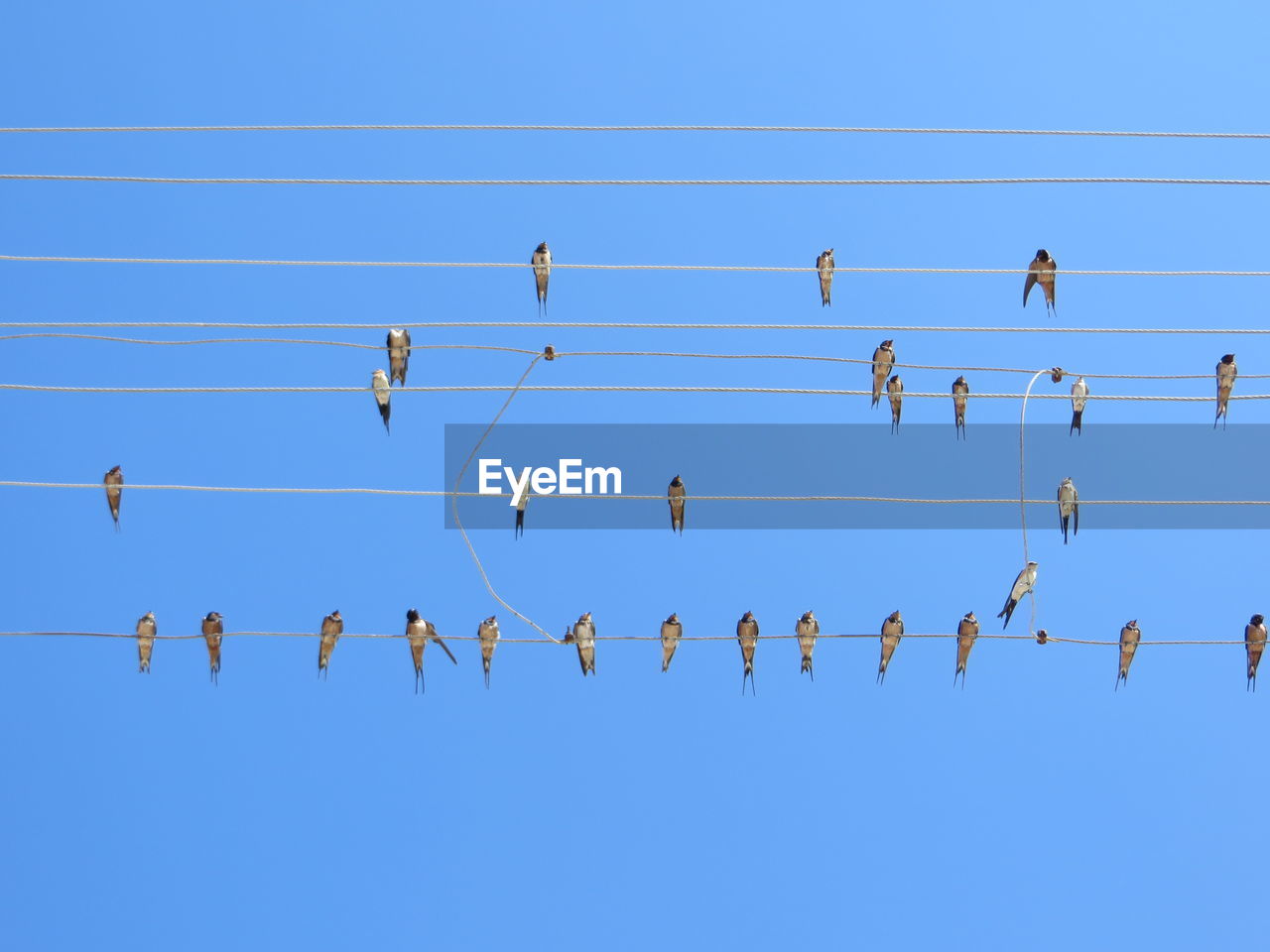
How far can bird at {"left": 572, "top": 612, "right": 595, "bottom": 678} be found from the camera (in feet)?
33.1

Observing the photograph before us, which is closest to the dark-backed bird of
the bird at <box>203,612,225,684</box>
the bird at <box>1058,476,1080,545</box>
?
the bird at <box>1058,476,1080,545</box>

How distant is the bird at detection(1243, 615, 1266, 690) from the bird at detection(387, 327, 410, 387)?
16.4 ft

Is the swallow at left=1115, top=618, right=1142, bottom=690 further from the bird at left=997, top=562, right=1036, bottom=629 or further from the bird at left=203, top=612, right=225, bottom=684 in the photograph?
the bird at left=203, top=612, right=225, bottom=684

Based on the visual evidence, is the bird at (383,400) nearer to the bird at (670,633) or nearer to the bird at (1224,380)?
the bird at (670,633)

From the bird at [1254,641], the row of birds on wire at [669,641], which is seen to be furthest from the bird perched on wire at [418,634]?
the bird at [1254,641]

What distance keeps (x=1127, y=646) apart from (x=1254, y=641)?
0.70 m

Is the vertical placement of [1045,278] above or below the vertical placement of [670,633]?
above

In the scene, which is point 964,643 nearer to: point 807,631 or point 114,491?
point 807,631

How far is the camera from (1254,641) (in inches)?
380

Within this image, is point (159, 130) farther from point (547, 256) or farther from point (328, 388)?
point (547, 256)

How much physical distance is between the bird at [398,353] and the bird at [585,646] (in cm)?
191

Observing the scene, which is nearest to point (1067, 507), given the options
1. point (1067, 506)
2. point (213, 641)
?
point (1067, 506)

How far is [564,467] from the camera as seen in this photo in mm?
11562

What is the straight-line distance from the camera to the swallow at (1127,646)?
9580 mm
